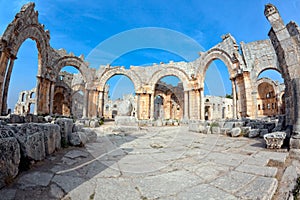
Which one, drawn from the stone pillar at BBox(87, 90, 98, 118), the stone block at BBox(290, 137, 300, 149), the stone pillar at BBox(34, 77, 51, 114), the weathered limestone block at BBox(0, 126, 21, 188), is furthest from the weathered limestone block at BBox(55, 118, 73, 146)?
the stone pillar at BBox(87, 90, 98, 118)

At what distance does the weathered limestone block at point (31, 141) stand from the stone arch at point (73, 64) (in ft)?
46.9

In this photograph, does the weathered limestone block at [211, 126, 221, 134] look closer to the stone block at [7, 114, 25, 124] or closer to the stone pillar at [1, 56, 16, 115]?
the stone block at [7, 114, 25, 124]

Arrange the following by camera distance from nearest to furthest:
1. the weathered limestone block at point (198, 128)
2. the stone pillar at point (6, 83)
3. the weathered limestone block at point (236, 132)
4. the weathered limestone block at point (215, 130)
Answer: the weathered limestone block at point (236, 132)
the weathered limestone block at point (215, 130)
the weathered limestone block at point (198, 128)
the stone pillar at point (6, 83)

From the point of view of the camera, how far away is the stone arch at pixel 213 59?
11961 mm

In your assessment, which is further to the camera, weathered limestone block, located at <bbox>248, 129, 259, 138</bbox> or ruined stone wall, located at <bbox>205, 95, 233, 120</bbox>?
ruined stone wall, located at <bbox>205, 95, 233, 120</bbox>

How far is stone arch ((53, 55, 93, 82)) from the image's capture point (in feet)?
49.3

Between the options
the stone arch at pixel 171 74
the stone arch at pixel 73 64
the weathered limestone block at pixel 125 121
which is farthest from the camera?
the stone arch at pixel 171 74

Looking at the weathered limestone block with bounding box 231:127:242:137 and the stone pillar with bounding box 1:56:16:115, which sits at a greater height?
the stone pillar with bounding box 1:56:16:115

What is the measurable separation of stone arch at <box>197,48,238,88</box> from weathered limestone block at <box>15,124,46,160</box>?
40.6 ft

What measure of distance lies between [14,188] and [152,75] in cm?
1633

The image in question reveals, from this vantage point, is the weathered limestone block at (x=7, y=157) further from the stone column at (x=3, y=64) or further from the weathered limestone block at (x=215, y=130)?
the stone column at (x=3, y=64)

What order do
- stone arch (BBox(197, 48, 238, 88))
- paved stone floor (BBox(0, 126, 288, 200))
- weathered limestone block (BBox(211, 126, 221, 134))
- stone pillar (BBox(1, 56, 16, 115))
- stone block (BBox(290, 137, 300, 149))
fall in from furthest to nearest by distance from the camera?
stone arch (BBox(197, 48, 238, 88)) < stone pillar (BBox(1, 56, 16, 115)) < weathered limestone block (BBox(211, 126, 221, 134)) < stone block (BBox(290, 137, 300, 149)) < paved stone floor (BBox(0, 126, 288, 200))

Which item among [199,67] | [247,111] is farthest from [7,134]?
[199,67]

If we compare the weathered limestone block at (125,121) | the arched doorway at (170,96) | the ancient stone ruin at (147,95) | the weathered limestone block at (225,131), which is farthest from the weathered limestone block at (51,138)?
the arched doorway at (170,96)
